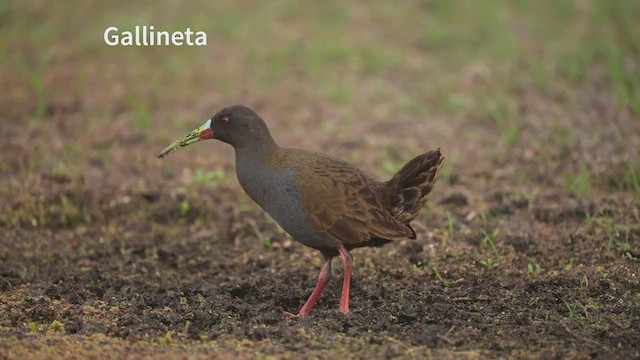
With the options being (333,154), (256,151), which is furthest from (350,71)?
(256,151)

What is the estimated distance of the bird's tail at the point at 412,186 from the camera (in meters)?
5.55

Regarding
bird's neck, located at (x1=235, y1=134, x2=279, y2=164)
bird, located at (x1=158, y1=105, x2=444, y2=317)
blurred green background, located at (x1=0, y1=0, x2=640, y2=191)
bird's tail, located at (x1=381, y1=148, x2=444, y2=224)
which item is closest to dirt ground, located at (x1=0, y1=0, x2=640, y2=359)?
blurred green background, located at (x1=0, y1=0, x2=640, y2=191)

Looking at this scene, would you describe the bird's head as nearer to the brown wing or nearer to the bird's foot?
the brown wing

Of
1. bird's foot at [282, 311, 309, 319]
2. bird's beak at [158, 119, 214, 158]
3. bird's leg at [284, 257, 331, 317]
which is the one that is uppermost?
bird's beak at [158, 119, 214, 158]

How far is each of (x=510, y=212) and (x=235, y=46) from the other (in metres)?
5.16

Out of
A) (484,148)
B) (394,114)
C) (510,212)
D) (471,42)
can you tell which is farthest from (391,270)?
(471,42)

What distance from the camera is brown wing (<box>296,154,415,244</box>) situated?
214 inches

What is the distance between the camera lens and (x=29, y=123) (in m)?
9.21

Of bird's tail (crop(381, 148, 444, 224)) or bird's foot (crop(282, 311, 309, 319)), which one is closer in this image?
bird's foot (crop(282, 311, 309, 319))

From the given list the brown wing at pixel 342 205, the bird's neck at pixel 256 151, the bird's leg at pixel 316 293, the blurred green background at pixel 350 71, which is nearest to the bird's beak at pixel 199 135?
the bird's neck at pixel 256 151

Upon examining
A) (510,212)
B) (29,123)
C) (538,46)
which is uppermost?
(538,46)

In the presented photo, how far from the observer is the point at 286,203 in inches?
215

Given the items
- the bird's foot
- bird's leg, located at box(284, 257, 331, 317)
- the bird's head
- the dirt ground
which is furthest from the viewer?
the bird's head

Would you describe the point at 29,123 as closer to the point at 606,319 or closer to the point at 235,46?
the point at 235,46
